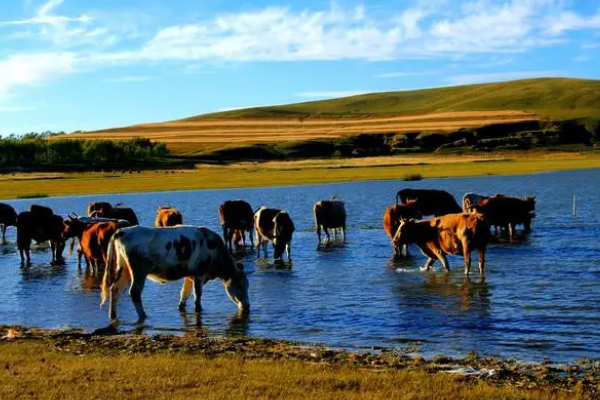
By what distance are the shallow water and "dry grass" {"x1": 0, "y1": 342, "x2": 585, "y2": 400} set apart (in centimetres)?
240

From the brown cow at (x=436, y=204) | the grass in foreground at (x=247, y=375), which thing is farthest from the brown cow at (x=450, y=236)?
the brown cow at (x=436, y=204)

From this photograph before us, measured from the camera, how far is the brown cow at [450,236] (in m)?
21.0

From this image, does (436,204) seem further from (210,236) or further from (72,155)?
(72,155)

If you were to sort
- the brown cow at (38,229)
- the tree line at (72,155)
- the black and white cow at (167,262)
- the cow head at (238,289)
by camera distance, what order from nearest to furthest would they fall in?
the black and white cow at (167,262)
the cow head at (238,289)
the brown cow at (38,229)
the tree line at (72,155)

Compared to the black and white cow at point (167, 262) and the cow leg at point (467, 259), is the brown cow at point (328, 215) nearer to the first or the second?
the cow leg at point (467, 259)

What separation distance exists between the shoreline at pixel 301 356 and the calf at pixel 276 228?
10.4 meters

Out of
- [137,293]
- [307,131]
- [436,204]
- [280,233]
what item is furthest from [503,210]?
[307,131]

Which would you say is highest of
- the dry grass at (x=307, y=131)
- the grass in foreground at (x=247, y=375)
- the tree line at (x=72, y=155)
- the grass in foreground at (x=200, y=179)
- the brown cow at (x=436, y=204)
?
the dry grass at (x=307, y=131)

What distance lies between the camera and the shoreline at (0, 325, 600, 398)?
10.8 metres

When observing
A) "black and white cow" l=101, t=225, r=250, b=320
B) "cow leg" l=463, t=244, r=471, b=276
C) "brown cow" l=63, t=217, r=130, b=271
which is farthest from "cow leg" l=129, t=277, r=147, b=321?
"cow leg" l=463, t=244, r=471, b=276

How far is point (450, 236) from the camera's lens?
2153cm

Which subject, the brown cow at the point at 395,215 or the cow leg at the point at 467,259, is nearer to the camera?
the cow leg at the point at 467,259

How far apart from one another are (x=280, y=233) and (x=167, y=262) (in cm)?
927

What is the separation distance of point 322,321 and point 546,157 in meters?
125
